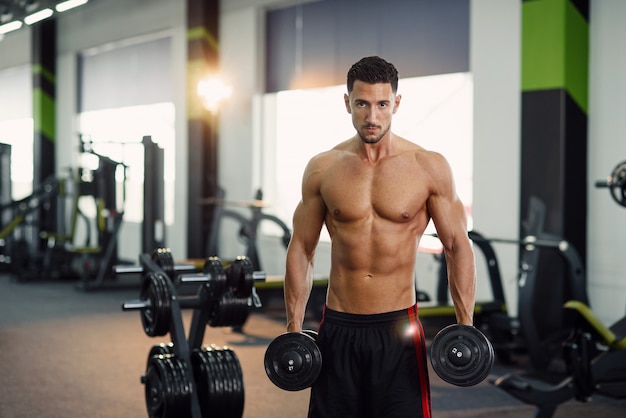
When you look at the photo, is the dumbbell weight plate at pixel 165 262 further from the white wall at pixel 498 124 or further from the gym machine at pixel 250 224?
the white wall at pixel 498 124

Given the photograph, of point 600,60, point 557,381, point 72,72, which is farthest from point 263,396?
point 72,72

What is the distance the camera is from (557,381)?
3.66m

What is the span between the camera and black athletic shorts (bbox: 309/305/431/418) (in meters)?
1.80

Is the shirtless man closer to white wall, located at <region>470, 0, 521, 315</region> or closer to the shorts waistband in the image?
the shorts waistband

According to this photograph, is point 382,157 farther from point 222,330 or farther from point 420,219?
point 222,330

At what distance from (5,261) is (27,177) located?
2.24m

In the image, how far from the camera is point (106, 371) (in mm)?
4141

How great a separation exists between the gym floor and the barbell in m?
1.69

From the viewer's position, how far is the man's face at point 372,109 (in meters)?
1.74

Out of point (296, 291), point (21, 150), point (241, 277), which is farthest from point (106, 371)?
point (21, 150)

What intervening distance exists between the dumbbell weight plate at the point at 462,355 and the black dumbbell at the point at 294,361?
26 centimetres

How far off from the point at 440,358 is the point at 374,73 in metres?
0.63

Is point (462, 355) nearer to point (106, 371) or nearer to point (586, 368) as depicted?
point (586, 368)

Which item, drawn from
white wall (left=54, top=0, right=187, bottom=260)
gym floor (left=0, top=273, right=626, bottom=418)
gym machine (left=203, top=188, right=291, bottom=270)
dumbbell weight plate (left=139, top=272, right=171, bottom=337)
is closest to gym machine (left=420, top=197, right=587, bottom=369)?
gym floor (left=0, top=273, right=626, bottom=418)
